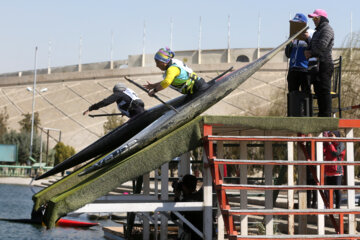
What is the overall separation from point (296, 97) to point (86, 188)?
363 cm

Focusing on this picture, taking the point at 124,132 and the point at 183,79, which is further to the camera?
the point at 124,132

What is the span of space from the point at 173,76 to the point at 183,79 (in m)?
0.28

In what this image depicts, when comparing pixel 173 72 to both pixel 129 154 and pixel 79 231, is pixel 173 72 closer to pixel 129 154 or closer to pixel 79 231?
pixel 129 154

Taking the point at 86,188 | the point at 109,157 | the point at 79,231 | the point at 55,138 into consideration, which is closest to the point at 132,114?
the point at 109,157

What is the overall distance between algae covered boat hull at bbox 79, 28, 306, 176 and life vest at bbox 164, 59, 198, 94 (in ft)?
0.54

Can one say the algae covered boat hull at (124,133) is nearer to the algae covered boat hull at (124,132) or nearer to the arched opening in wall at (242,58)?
the algae covered boat hull at (124,132)

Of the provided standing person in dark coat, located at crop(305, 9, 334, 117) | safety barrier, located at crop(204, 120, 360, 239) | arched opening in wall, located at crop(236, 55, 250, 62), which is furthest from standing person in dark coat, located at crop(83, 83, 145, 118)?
arched opening in wall, located at crop(236, 55, 250, 62)

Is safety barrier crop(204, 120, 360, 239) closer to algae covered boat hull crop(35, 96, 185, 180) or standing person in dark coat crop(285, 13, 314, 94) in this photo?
standing person in dark coat crop(285, 13, 314, 94)

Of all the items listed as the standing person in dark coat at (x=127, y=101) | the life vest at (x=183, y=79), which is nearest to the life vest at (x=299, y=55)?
the life vest at (x=183, y=79)

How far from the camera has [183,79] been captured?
9.06 metres

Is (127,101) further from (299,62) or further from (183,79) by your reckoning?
(299,62)

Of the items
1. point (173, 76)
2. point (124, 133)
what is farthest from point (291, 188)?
point (124, 133)

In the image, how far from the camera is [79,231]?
55.3 feet

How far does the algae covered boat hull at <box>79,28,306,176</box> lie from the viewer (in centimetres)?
827
